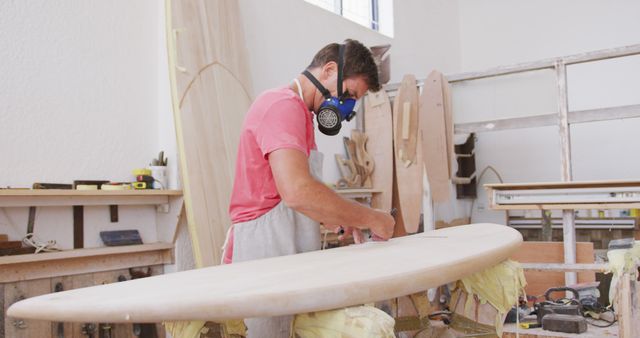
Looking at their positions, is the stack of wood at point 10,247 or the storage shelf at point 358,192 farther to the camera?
the storage shelf at point 358,192

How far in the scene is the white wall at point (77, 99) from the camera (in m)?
2.75

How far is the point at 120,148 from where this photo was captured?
3.23 metres

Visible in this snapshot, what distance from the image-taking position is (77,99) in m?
3.04

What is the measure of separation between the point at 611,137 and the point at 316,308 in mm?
6886

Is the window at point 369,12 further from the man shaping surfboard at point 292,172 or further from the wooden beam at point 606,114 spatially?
the man shaping surfboard at point 292,172

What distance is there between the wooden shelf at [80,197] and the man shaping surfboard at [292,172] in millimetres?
1069

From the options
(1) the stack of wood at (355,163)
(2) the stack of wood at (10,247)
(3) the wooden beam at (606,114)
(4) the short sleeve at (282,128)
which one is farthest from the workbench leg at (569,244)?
(2) the stack of wood at (10,247)

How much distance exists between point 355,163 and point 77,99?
262cm

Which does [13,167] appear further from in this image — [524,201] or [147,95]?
[524,201]

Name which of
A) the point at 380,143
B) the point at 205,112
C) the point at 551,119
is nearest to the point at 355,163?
the point at 380,143

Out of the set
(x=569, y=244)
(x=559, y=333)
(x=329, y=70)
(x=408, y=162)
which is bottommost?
(x=559, y=333)

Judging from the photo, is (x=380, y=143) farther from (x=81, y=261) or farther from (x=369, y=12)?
(x=81, y=261)

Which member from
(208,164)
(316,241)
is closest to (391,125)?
(208,164)

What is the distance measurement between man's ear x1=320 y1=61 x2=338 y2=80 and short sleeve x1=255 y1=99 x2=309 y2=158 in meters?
0.29
